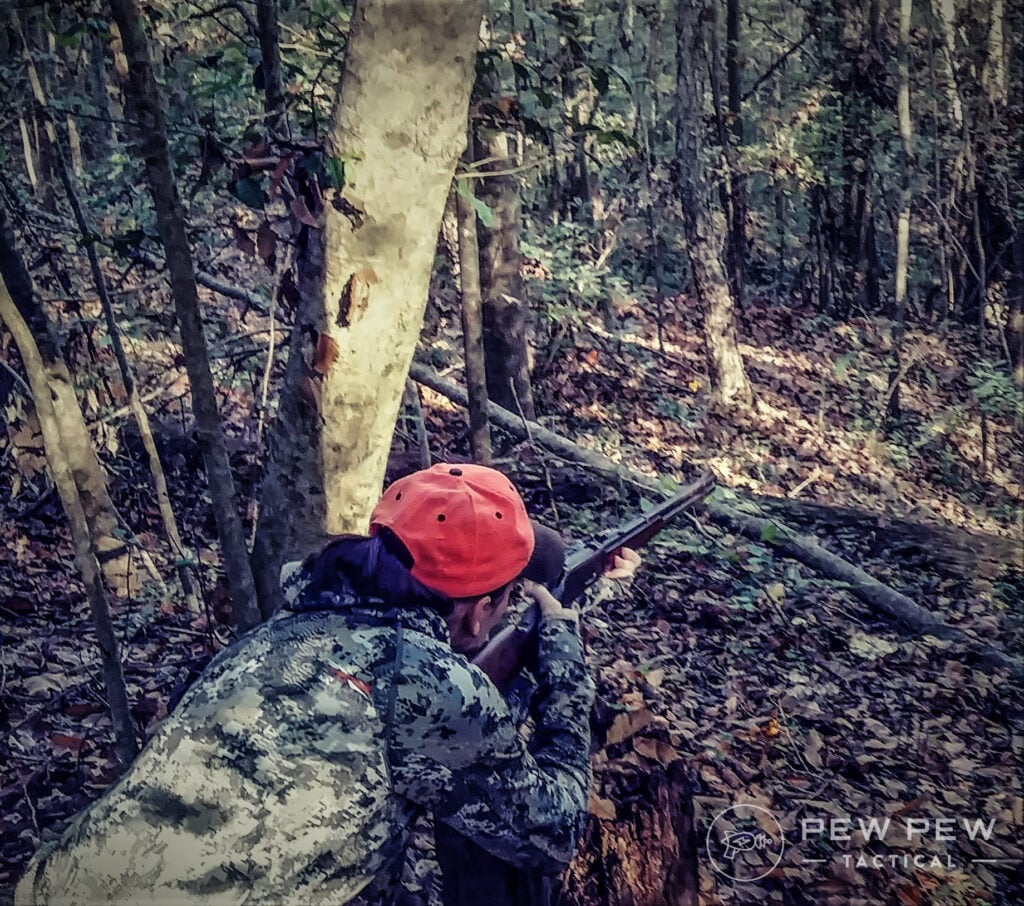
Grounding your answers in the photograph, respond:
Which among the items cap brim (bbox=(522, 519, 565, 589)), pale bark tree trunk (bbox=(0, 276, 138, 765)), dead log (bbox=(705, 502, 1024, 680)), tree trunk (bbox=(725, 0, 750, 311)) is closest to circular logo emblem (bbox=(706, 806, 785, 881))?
cap brim (bbox=(522, 519, 565, 589))

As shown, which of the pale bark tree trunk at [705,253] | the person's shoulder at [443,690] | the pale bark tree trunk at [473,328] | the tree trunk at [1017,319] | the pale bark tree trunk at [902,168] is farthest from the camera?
the pale bark tree trunk at [902,168]

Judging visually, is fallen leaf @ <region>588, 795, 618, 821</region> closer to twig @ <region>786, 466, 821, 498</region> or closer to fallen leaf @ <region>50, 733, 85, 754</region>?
fallen leaf @ <region>50, 733, 85, 754</region>

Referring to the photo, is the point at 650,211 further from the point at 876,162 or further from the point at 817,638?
the point at 817,638

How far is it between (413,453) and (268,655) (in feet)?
14.0

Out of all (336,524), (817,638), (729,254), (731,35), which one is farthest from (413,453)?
(731,35)

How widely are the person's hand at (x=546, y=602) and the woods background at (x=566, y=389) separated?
0.68 m

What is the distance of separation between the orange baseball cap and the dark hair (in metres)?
0.02

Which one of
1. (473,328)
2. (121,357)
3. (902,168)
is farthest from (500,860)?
(902,168)

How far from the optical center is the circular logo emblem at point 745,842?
347 cm

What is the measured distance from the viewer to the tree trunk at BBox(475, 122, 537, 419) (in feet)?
25.1

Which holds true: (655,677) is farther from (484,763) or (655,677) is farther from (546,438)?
(484,763)

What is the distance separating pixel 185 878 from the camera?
1.82 meters

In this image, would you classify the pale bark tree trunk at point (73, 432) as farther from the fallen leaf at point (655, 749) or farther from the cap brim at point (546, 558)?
the fallen leaf at point (655, 749)

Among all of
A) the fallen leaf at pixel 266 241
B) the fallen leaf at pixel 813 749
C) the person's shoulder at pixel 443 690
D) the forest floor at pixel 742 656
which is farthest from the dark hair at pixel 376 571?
the fallen leaf at pixel 813 749
